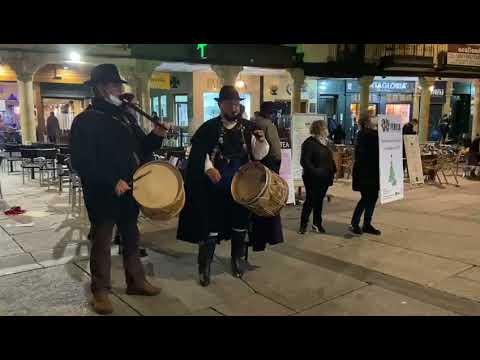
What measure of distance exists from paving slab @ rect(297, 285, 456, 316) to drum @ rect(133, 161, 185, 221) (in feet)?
4.57

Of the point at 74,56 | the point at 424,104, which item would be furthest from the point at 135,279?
the point at 424,104

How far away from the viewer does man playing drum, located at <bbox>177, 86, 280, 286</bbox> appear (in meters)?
4.08

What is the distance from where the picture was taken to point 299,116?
792 centimetres

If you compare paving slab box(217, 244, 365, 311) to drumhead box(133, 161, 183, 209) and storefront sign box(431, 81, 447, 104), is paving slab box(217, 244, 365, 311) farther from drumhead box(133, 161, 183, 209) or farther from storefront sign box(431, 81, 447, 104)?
storefront sign box(431, 81, 447, 104)

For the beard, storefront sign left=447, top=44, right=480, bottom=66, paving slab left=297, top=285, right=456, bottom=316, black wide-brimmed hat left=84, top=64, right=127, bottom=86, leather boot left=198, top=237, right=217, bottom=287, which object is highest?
storefront sign left=447, top=44, right=480, bottom=66

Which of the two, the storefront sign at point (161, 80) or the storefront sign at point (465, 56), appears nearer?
the storefront sign at point (465, 56)

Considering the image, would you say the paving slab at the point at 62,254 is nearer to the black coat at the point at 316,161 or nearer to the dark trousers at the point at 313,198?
the dark trousers at the point at 313,198

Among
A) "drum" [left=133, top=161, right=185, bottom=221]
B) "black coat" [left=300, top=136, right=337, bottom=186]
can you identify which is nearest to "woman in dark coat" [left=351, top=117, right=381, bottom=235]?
"black coat" [left=300, top=136, right=337, bottom=186]

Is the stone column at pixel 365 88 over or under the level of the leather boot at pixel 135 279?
over

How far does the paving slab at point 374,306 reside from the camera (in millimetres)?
3576

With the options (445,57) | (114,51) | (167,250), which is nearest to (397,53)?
(445,57)

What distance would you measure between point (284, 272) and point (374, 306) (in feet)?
3.55

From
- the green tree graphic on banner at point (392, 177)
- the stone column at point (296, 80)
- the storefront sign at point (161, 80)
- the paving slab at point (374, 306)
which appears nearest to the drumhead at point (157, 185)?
the paving slab at point (374, 306)

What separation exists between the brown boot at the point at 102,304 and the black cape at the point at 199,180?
3.06 ft
